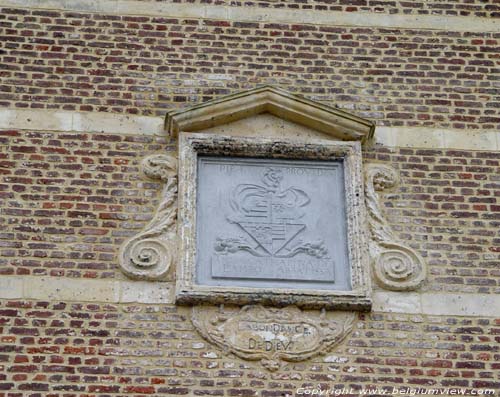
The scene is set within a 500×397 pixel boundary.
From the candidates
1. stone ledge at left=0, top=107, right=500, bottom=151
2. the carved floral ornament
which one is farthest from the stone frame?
stone ledge at left=0, top=107, right=500, bottom=151

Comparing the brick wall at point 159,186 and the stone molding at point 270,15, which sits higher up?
the stone molding at point 270,15

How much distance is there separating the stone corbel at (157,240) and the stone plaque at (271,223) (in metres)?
0.20

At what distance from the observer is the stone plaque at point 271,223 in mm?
10164

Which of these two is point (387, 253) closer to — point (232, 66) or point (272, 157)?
point (272, 157)

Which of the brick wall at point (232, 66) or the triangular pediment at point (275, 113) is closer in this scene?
the triangular pediment at point (275, 113)

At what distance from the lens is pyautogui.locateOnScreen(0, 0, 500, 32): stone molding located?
11.4 m

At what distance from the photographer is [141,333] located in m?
9.84

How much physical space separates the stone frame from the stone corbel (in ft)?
0.25

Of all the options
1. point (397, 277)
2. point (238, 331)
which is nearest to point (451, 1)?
point (397, 277)

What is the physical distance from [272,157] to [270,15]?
1383mm

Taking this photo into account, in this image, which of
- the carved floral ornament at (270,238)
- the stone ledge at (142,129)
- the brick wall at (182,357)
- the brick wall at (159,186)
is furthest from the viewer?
the stone ledge at (142,129)

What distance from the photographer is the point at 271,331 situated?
991 centimetres

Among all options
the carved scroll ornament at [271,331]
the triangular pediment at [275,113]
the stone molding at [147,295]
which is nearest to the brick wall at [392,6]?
the triangular pediment at [275,113]

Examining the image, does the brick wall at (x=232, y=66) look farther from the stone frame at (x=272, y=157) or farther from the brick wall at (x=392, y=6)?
the stone frame at (x=272, y=157)
